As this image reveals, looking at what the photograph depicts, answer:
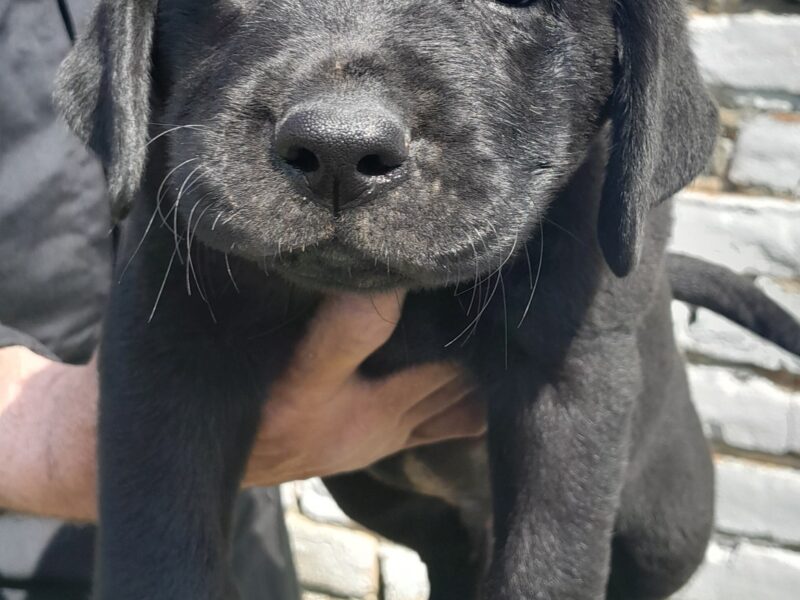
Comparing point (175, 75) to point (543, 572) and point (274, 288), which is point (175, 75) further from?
point (543, 572)

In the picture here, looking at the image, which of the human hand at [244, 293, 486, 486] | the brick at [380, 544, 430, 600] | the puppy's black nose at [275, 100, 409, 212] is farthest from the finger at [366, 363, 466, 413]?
the brick at [380, 544, 430, 600]

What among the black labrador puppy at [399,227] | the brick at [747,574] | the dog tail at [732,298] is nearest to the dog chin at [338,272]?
the black labrador puppy at [399,227]

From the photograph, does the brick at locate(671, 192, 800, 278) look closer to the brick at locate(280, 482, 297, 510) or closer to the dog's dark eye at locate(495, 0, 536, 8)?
the dog's dark eye at locate(495, 0, 536, 8)

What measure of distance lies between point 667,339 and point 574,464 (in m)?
0.63

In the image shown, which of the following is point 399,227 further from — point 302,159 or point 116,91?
point 116,91

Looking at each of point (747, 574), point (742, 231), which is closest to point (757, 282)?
point (742, 231)

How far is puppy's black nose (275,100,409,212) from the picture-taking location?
102 centimetres

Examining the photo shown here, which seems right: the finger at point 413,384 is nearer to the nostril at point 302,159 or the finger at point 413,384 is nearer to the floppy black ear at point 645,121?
the floppy black ear at point 645,121

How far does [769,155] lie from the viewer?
102 inches

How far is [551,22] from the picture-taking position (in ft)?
4.42

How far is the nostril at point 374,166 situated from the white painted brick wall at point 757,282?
5.45ft

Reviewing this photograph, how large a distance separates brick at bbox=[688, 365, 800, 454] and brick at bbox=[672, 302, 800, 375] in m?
0.04

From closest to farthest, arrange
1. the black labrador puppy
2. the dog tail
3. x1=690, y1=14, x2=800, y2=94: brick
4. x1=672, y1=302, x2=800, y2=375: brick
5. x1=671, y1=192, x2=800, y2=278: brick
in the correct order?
the black labrador puppy
the dog tail
x1=690, y1=14, x2=800, y2=94: brick
x1=671, y1=192, x2=800, y2=278: brick
x1=672, y1=302, x2=800, y2=375: brick

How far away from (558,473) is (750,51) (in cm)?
153
